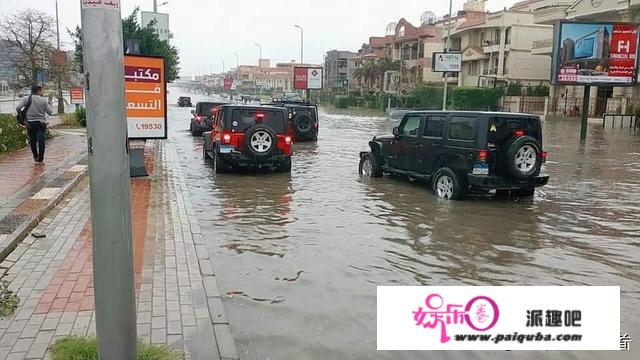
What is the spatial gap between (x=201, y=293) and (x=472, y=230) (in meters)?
4.63

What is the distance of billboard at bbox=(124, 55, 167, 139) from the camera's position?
1105cm

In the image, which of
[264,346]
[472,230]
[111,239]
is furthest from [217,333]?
[472,230]

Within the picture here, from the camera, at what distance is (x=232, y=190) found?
455 inches

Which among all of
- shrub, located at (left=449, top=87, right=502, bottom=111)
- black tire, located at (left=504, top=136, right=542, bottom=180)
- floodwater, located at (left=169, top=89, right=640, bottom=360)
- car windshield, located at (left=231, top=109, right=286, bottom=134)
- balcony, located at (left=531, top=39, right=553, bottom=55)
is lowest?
floodwater, located at (left=169, top=89, right=640, bottom=360)

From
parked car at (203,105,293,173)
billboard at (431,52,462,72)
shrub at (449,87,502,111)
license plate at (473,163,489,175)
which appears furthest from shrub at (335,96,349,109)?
license plate at (473,163,489,175)

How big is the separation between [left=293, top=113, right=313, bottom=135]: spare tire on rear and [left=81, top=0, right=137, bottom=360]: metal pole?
20443 millimetres

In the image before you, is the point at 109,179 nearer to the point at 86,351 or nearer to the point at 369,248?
the point at 86,351

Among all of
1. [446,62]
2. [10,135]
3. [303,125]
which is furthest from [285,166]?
[446,62]

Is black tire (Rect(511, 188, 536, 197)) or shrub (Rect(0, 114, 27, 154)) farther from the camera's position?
shrub (Rect(0, 114, 27, 154))

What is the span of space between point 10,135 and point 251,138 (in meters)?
6.28

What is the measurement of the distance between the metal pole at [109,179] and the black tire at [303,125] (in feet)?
67.1

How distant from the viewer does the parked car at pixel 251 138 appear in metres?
13.2

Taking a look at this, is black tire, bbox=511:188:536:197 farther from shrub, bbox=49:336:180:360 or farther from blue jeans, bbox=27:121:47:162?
blue jeans, bbox=27:121:47:162
